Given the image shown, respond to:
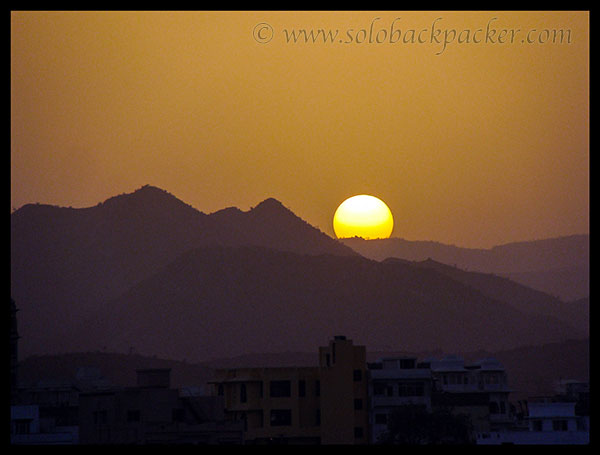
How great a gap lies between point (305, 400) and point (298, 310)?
125 m

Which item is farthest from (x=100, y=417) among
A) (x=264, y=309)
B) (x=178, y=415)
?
(x=264, y=309)

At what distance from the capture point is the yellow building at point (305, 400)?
2116 inches

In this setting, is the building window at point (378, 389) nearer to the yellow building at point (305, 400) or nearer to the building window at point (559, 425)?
the yellow building at point (305, 400)

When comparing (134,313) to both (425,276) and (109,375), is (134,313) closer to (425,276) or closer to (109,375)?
(425,276)

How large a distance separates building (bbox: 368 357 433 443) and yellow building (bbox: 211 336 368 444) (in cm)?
68

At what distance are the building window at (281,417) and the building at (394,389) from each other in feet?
11.6

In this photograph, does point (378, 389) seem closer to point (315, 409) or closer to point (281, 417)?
point (315, 409)

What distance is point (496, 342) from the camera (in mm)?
172500

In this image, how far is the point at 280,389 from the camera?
54.4 meters

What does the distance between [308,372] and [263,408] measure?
233 cm

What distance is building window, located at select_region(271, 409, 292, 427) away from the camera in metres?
53.9

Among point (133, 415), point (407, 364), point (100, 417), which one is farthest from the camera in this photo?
point (407, 364)

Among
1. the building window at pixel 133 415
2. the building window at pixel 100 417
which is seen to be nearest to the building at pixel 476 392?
the building window at pixel 133 415
